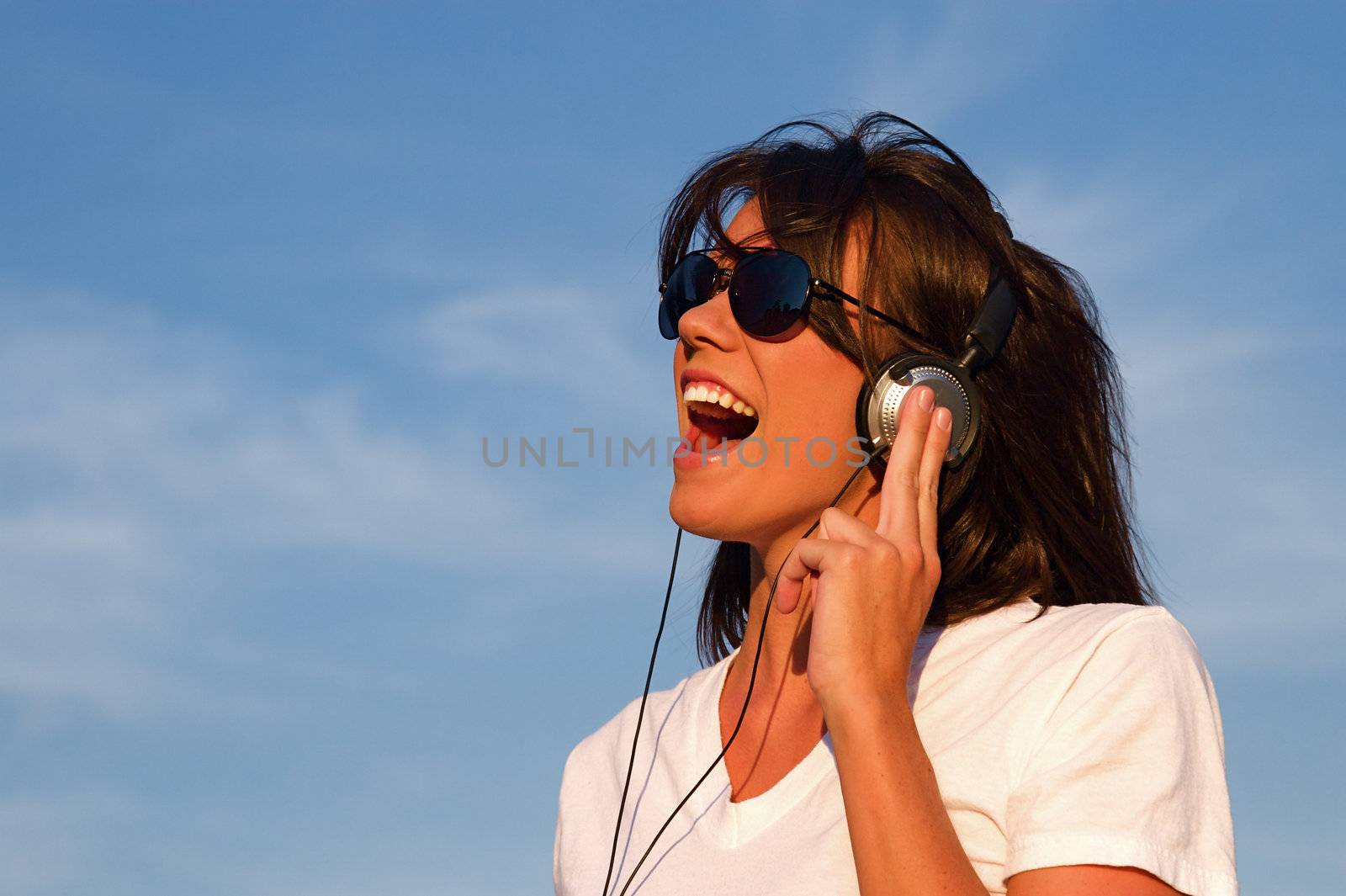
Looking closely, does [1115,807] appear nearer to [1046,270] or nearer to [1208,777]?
[1208,777]

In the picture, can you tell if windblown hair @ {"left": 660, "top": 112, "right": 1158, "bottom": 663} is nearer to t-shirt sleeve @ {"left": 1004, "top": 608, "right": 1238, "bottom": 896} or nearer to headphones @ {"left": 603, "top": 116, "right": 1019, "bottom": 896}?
headphones @ {"left": 603, "top": 116, "right": 1019, "bottom": 896}

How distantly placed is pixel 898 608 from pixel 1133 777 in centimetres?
59

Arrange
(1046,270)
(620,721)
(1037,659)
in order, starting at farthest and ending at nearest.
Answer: (620,721), (1046,270), (1037,659)

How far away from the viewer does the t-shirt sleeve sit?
2.75m

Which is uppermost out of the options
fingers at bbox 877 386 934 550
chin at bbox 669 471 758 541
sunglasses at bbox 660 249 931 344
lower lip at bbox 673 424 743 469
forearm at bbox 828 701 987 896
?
sunglasses at bbox 660 249 931 344

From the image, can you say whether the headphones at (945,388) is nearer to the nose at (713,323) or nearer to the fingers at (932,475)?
the fingers at (932,475)

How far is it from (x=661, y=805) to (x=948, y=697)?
99 centimetres

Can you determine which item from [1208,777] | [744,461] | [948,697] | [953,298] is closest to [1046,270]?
[953,298]

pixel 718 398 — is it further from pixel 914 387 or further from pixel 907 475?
pixel 907 475

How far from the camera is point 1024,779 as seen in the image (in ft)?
9.79

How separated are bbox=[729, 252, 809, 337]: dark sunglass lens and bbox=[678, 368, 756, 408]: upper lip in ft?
0.61

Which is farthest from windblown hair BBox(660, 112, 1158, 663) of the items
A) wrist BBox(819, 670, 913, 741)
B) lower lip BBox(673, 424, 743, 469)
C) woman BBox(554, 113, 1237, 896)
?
wrist BBox(819, 670, 913, 741)

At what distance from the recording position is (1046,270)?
4062 mm

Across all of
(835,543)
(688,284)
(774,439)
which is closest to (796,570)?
(835,543)
